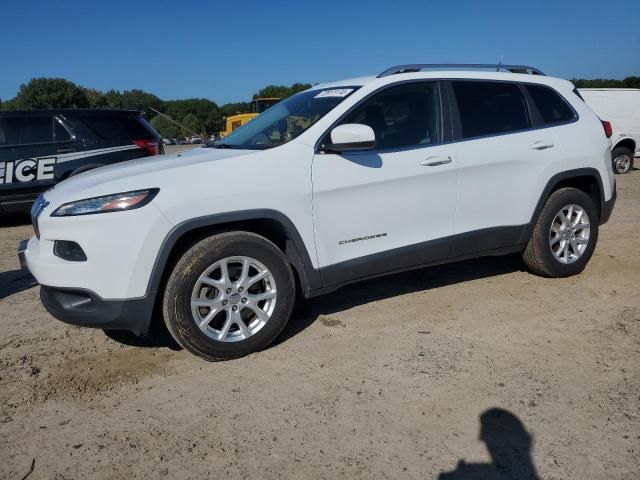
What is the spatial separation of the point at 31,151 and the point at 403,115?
6.47m

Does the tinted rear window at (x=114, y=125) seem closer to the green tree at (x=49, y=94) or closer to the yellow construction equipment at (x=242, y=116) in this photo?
Answer: the yellow construction equipment at (x=242, y=116)

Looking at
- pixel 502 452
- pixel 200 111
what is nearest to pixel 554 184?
pixel 502 452

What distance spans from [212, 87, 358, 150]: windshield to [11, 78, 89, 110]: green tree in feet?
279

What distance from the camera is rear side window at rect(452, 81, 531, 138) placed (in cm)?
407

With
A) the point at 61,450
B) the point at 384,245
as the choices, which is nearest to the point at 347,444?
the point at 61,450

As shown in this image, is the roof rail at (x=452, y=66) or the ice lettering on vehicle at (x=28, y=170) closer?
the roof rail at (x=452, y=66)

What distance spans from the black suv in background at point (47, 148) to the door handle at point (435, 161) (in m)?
5.81

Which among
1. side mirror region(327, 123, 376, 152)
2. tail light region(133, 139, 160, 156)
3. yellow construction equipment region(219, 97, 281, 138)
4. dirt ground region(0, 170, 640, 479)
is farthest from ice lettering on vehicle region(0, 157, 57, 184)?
yellow construction equipment region(219, 97, 281, 138)

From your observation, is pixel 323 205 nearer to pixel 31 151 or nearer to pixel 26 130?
pixel 31 151

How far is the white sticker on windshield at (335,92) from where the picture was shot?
12.4 feet

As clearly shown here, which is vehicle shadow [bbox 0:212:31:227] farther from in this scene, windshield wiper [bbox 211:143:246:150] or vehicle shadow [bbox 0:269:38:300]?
windshield wiper [bbox 211:143:246:150]

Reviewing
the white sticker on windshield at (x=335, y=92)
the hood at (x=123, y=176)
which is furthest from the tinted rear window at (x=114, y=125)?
the white sticker on windshield at (x=335, y=92)

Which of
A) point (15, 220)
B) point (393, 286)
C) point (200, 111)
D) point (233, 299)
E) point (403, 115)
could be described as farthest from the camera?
point (200, 111)

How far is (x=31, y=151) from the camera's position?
789 centimetres
